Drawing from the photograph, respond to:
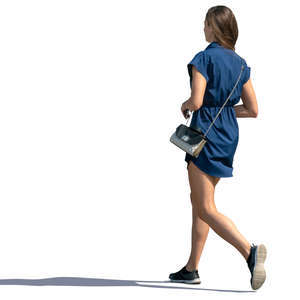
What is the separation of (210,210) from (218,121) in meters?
0.79

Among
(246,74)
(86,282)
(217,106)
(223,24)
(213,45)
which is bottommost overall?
(86,282)

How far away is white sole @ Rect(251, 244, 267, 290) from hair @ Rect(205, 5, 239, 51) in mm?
1844

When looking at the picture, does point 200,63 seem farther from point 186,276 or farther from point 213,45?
point 186,276

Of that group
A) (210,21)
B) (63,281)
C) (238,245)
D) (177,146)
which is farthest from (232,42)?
(63,281)

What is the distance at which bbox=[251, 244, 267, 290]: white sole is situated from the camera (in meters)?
11.0

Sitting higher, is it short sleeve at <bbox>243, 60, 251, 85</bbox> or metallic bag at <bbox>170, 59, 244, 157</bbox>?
short sleeve at <bbox>243, 60, 251, 85</bbox>

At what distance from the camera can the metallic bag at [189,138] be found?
35.9 feet

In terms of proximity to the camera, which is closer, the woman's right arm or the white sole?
the white sole

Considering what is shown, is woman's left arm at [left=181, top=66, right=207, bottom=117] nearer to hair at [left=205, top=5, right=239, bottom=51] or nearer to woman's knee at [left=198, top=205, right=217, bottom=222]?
hair at [left=205, top=5, right=239, bottom=51]

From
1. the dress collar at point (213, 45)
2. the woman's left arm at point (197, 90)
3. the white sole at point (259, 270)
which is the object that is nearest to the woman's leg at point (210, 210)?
the white sole at point (259, 270)

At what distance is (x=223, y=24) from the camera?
11.0 meters

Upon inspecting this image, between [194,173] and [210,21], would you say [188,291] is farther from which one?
[210,21]

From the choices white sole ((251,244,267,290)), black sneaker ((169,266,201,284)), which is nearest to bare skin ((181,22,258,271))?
white sole ((251,244,267,290))

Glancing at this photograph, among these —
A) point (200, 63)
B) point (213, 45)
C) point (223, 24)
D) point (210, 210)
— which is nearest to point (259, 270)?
point (210, 210)
